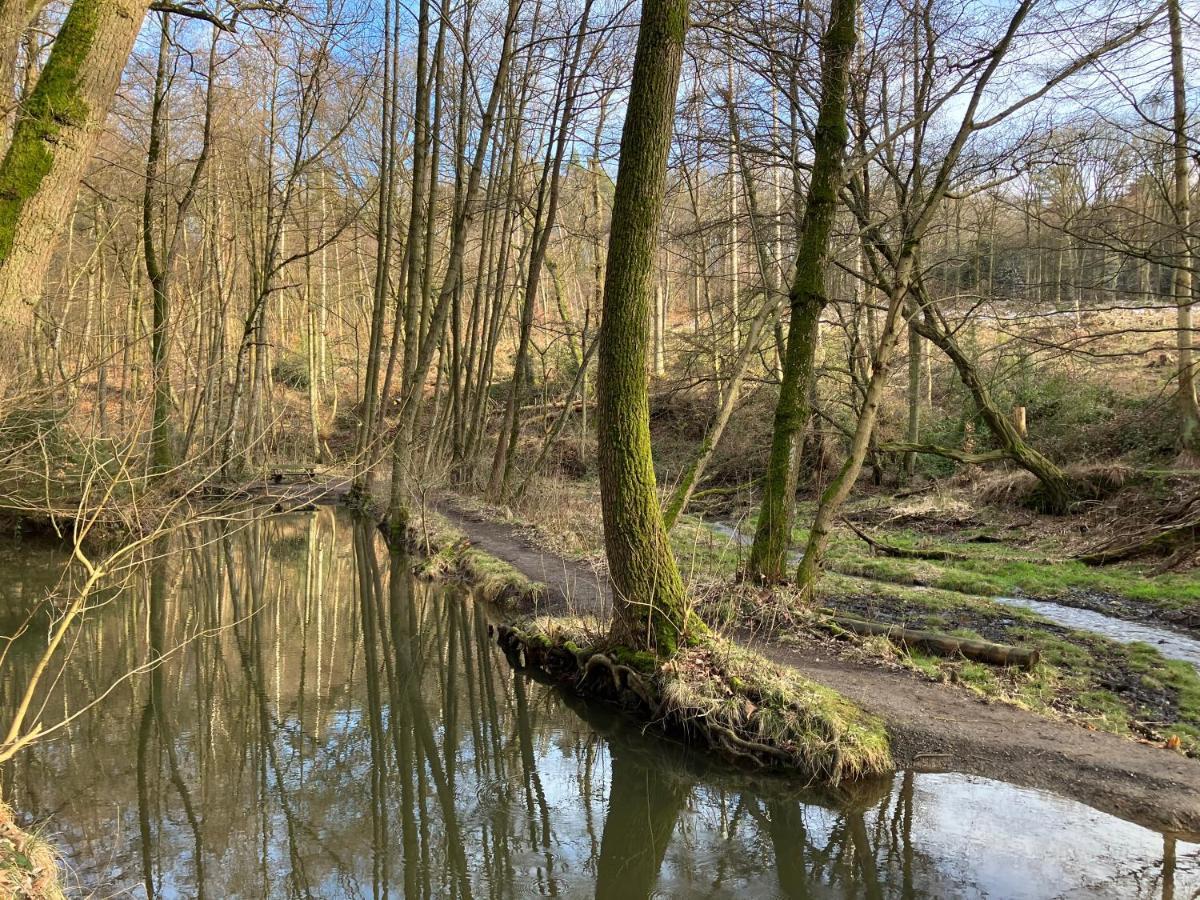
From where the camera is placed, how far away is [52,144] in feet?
14.5

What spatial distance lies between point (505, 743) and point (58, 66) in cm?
560

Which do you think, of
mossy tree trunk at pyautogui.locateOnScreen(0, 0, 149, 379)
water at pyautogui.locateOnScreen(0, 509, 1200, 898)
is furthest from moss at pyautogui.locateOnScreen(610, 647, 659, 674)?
mossy tree trunk at pyautogui.locateOnScreen(0, 0, 149, 379)

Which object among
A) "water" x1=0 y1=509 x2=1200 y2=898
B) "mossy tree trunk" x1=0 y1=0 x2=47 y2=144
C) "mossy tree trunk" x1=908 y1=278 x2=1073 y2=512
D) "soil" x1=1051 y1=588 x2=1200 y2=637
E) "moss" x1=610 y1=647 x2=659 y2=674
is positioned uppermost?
"mossy tree trunk" x1=0 y1=0 x2=47 y2=144

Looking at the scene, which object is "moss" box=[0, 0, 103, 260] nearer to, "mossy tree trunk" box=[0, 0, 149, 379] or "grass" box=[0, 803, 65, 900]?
"mossy tree trunk" box=[0, 0, 149, 379]

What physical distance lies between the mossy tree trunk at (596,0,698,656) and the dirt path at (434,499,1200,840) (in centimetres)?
111

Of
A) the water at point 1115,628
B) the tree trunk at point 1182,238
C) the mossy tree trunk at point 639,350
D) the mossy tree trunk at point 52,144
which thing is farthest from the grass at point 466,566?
the tree trunk at point 1182,238

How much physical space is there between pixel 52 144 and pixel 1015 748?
7.22 meters

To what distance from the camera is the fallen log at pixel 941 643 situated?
718cm

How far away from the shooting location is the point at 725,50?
26.4 feet

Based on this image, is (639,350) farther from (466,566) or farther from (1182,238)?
(466,566)

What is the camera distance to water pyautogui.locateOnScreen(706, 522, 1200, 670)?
782 cm

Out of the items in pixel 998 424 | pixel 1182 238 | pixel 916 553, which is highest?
pixel 1182 238

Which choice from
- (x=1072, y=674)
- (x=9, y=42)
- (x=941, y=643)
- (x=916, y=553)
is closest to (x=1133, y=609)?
(x=1072, y=674)

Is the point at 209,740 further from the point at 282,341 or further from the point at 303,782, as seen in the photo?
the point at 282,341
